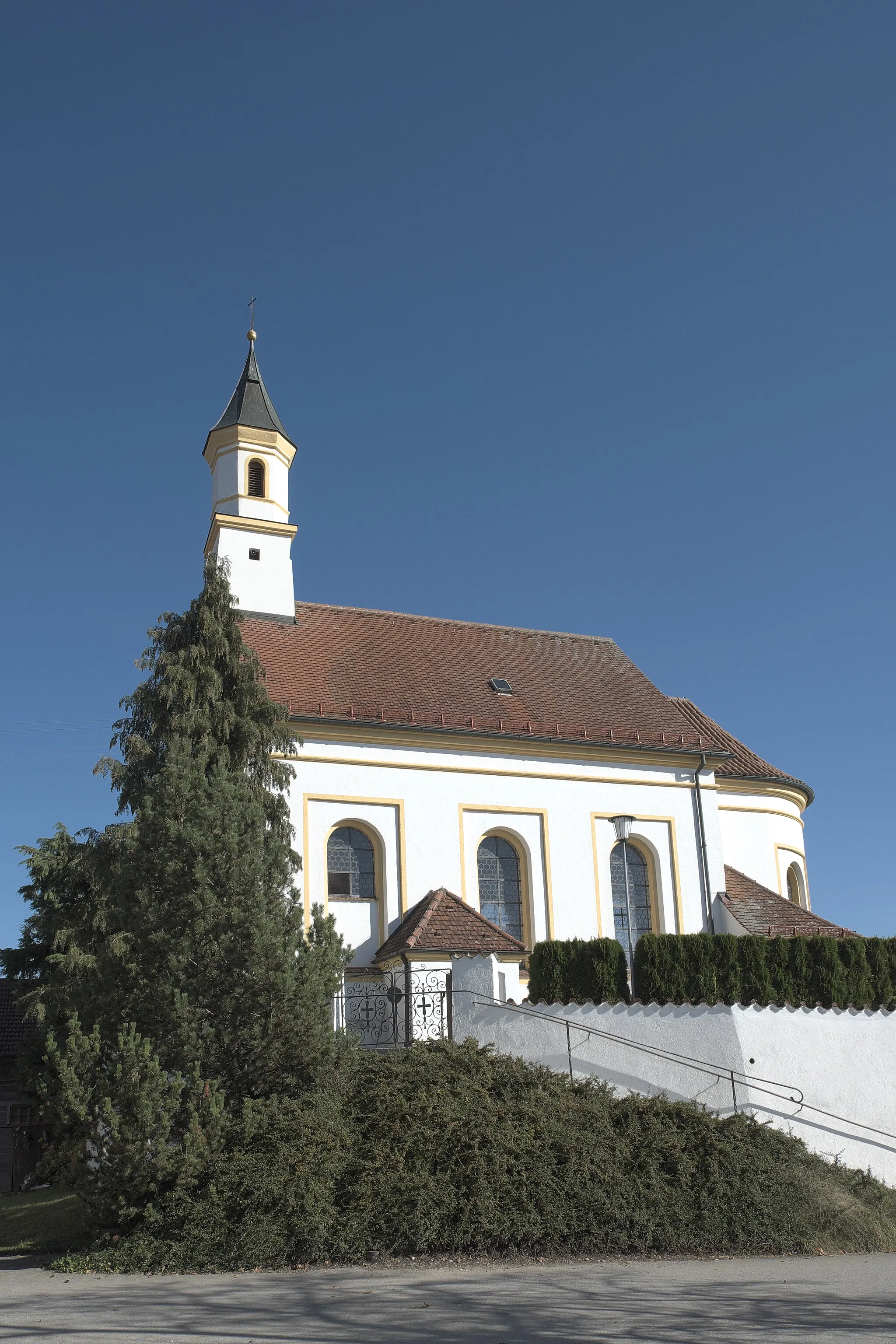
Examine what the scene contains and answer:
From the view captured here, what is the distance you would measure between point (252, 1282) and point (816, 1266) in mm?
5770

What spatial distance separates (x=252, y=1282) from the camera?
34.7 ft

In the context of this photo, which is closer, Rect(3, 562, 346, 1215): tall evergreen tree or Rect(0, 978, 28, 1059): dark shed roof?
Rect(3, 562, 346, 1215): tall evergreen tree

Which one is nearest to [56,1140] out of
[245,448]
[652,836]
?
[652,836]

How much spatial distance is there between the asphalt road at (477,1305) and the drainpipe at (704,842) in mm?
13830

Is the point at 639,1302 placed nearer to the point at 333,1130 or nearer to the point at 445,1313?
the point at 445,1313

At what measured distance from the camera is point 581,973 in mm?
18281

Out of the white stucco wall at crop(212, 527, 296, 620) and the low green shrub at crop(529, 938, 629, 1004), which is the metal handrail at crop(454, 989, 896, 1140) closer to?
the low green shrub at crop(529, 938, 629, 1004)

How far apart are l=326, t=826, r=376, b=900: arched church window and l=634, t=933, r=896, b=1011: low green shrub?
5.78 meters

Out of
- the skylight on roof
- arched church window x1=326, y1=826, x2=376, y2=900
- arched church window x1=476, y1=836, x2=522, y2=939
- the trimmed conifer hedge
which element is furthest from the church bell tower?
the trimmed conifer hedge

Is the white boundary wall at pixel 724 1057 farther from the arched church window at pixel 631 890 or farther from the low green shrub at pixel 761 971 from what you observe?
the arched church window at pixel 631 890

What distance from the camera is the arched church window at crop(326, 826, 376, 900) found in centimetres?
2336

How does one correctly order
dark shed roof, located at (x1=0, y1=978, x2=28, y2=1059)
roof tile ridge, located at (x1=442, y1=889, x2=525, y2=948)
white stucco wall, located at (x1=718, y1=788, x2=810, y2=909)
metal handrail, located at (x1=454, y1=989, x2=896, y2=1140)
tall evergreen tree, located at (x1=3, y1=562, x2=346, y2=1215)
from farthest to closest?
dark shed roof, located at (x1=0, y1=978, x2=28, y2=1059) < white stucco wall, located at (x1=718, y1=788, x2=810, y2=909) < roof tile ridge, located at (x1=442, y1=889, x2=525, y2=948) < metal handrail, located at (x1=454, y1=989, x2=896, y2=1140) < tall evergreen tree, located at (x1=3, y1=562, x2=346, y2=1215)

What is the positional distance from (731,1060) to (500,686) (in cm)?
1257

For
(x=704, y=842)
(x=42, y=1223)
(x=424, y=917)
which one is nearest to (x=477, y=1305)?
(x=42, y=1223)
